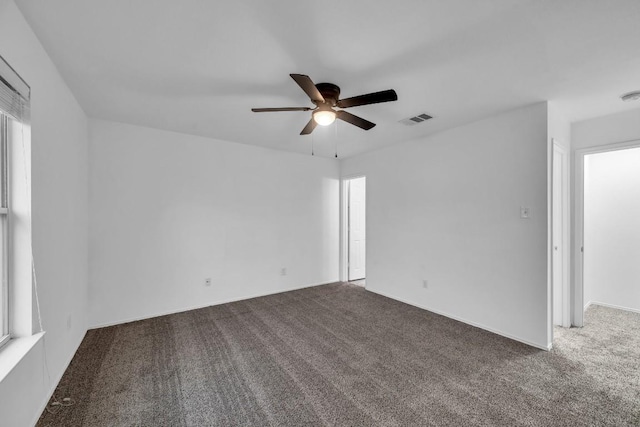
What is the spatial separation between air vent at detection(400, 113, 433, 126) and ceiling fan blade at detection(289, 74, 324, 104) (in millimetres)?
1487

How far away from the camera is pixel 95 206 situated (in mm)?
3170

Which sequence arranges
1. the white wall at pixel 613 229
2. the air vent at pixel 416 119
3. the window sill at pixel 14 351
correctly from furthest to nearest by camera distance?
the white wall at pixel 613 229 < the air vent at pixel 416 119 < the window sill at pixel 14 351

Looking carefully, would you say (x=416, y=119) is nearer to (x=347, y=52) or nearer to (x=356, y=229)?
(x=347, y=52)

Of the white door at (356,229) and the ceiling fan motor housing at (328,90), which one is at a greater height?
the ceiling fan motor housing at (328,90)

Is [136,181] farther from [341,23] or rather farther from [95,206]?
[341,23]

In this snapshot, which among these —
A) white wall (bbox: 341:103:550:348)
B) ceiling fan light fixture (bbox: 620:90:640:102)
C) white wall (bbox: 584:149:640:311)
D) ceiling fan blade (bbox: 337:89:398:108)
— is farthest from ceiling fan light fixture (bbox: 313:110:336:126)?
white wall (bbox: 584:149:640:311)

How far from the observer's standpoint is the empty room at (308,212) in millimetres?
1646

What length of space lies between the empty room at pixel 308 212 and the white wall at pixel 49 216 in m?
0.02

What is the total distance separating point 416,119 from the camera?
3191mm

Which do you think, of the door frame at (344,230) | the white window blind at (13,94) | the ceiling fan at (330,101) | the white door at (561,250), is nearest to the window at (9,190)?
the white window blind at (13,94)

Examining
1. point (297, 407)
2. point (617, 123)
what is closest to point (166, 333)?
point (297, 407)

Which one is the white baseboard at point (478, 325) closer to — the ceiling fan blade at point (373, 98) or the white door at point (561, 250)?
the white door at point (561, 250)

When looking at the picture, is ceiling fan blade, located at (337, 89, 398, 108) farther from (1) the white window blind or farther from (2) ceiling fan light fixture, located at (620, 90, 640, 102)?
(2) ceiling fan light fixture, located at (620, 90, 640, 102)

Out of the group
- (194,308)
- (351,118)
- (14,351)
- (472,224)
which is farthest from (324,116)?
(194,308)
